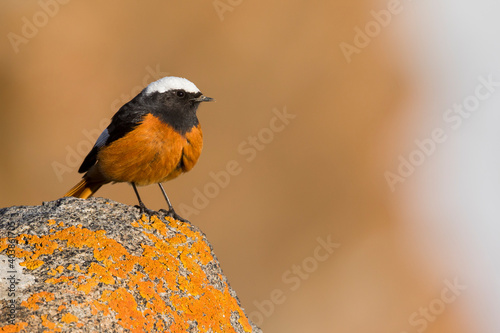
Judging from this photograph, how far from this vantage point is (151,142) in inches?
219

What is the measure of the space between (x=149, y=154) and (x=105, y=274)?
7.23ft

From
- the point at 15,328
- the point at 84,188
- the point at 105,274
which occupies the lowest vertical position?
the point at 84,188

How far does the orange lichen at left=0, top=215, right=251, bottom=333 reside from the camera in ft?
10.8

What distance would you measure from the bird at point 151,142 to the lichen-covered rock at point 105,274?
4.01ft

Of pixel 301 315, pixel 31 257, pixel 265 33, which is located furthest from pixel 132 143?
pixel 265 33

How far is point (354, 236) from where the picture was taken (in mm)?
14328

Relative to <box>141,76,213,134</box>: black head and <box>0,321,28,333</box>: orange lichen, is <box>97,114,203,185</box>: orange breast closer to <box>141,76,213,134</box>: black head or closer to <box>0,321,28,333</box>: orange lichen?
<box>141,76,213,134</box>: black head

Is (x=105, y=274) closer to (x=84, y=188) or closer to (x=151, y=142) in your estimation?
(x=151, y=142)

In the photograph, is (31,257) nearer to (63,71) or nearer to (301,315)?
(301,315)

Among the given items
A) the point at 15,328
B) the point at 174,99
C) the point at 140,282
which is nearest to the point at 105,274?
the point at 140,282

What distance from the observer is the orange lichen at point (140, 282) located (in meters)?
3.29

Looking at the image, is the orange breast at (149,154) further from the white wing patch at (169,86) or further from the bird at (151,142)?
the white wing patch at (169,86)

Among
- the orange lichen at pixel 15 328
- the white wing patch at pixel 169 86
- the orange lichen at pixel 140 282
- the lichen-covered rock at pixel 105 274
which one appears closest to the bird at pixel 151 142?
the white wing patch at pixel 169 86

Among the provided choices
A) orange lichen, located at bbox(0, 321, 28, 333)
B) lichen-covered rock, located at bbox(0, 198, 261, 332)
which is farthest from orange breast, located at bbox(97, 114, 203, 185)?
orange lichen, located at bbox(0, 321, 28, 333)
